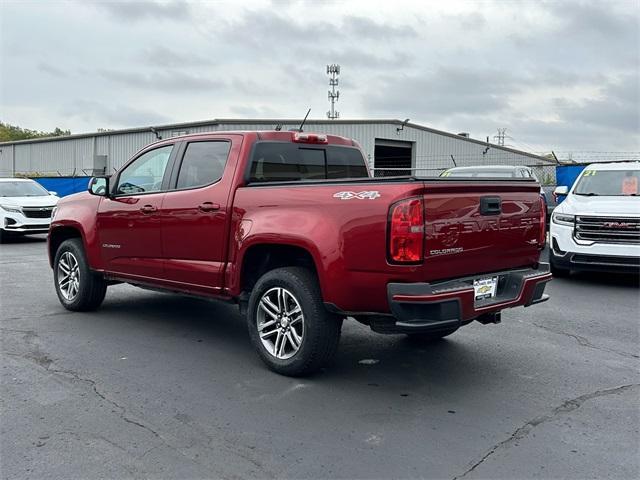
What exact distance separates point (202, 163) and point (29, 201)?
11.4 meters

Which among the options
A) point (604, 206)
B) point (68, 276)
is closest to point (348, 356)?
point (68, 276)

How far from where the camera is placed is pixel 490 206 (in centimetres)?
457

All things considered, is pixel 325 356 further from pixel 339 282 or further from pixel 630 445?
pixel 630 445

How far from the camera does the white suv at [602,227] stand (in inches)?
353

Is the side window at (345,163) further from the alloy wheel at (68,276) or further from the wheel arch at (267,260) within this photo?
the alloy wheel at (68,276)

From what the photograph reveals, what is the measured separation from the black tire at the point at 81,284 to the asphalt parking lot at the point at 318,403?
11.5 inches

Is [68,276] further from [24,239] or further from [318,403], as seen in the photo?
[24,239]

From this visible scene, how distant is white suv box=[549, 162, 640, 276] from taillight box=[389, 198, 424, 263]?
615cm

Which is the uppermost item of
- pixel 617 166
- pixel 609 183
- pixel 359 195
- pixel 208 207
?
pixel 617 166

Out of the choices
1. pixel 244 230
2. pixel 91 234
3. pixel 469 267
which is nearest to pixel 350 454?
pixel 469 267

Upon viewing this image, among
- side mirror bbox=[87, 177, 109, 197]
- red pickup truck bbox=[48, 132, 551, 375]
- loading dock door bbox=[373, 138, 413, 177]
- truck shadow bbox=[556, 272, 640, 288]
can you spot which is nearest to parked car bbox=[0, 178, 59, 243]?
side mirror bbox=[87, 177, 109, 197]

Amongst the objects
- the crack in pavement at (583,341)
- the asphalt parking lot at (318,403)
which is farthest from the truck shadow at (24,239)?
the crack in pavement at (583,341)

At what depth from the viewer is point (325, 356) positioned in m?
4.59

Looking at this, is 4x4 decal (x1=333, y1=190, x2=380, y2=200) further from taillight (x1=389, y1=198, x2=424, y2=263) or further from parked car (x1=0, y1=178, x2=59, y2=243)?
parked car (x1=0, y1=178, x2=59, y2=243)
